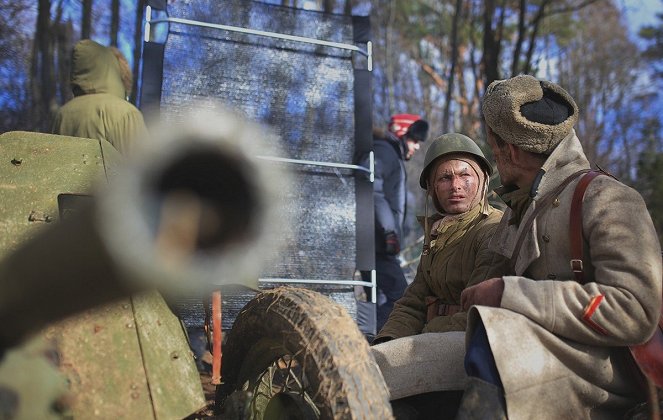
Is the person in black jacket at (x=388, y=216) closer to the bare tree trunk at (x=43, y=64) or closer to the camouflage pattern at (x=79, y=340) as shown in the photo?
the camouflage pattern at (x=79, y=340)

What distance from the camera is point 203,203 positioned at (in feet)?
6.61

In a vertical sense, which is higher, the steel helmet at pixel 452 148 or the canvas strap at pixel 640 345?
the steel helmet at pixel 452 148

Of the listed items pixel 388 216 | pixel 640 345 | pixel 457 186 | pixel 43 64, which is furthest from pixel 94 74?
pixel 43 64

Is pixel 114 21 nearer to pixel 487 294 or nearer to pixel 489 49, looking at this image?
A: pixel 489 49

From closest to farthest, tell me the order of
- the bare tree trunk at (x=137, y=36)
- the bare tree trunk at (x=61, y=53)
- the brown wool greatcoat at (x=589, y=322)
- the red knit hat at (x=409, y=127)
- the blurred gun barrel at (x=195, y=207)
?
the blurred gun barrel at (x=195, y=207) → the brown wool greatcoat at (x=589, y=322) → the red knit hat at (x=409, y=127) → the bare tree trunk at (x=137, y=36) → the bare tree trunk at (x=61, y=53)

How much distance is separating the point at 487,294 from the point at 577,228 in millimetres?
332

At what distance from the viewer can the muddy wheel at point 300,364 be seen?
6.48 ft

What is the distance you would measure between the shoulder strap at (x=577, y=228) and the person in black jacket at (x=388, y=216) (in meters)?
3.82

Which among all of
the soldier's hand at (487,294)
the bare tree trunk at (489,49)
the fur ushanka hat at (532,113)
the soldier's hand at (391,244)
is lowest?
the soldier's hand at (487,294)

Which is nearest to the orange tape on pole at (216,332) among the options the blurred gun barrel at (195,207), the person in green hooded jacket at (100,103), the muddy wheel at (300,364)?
the blurred gun barrel at (195,207)

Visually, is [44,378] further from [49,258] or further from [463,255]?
[463,255]

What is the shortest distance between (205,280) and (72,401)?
537 mm

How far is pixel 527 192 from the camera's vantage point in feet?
8.51

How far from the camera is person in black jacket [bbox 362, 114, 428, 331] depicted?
645cm
